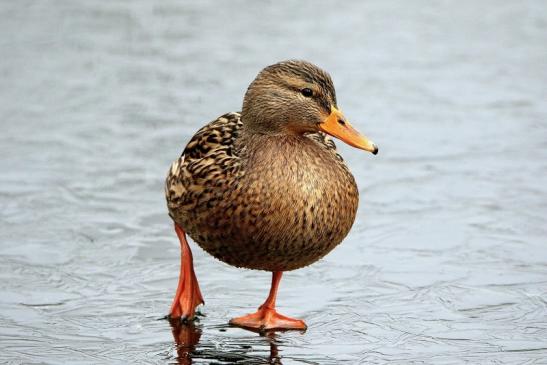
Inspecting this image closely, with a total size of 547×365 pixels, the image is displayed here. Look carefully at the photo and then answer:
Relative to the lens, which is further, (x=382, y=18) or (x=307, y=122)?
(x=382, y=18)

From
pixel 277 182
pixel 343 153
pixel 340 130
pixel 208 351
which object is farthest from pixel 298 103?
pixel 343 153

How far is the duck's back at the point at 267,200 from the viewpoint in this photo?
5.57 metres

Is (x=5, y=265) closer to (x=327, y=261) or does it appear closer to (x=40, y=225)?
(x=40, y=225)

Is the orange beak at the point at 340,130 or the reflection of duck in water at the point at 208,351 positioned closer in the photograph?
the reflection of duck in water at the point at 208,351

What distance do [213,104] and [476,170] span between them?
99.7 inches

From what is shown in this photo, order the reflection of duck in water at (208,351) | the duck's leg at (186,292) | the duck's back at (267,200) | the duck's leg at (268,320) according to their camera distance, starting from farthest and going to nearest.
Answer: the duck's leg at (186,292), the duck's leg at (268,320), the duck's back at (267,200), the reflection of duck in water at (208,351)

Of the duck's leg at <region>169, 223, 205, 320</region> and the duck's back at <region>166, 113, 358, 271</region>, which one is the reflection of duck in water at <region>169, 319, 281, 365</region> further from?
the duck's back at <region>166, 113, 358, 271</region>

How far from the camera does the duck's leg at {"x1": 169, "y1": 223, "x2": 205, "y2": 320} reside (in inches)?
238

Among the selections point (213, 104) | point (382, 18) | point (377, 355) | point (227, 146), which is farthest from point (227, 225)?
point (382, 18)

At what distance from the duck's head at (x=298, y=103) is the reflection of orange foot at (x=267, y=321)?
95cm

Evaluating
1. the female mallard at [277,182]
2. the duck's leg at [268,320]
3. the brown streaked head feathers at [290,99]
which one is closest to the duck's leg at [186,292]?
the duck's leg at [268,320]

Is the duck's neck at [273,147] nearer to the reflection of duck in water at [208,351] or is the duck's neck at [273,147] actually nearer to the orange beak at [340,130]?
the orange beak at [340,130]

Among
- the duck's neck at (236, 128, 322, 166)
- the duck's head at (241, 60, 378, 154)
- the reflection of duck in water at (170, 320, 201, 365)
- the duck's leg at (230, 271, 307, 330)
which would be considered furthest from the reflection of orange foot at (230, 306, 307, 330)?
the duck's head at (241, 60, 378, 154)

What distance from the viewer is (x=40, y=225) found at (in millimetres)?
7363
